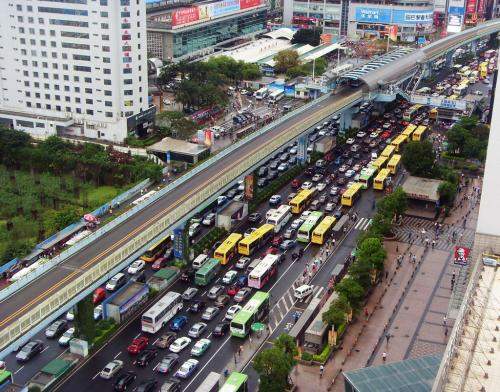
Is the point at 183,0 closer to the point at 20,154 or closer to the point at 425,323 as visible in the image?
the point at 20,154

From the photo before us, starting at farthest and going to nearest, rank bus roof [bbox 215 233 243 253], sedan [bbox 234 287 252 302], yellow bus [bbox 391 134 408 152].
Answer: yellow bus [bbox 391 134 408 152]
bus roof [bbox 215 233 243 253]
sedan [bbox 234 287 252 302]

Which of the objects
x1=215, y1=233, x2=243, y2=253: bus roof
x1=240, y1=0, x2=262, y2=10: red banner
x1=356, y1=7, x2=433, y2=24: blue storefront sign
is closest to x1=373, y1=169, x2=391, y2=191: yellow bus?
x1=215, y1=233, x2=243, y2=253: bus roof

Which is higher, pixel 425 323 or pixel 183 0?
pixel 183 0

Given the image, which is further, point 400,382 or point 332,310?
point 332,310

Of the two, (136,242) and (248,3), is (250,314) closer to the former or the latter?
(136,242)

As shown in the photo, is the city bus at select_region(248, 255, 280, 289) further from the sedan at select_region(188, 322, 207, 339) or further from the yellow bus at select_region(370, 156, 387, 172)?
the yellow bus at select_region(370, 156, 387, 172)

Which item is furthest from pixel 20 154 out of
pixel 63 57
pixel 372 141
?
pixel 372 141
